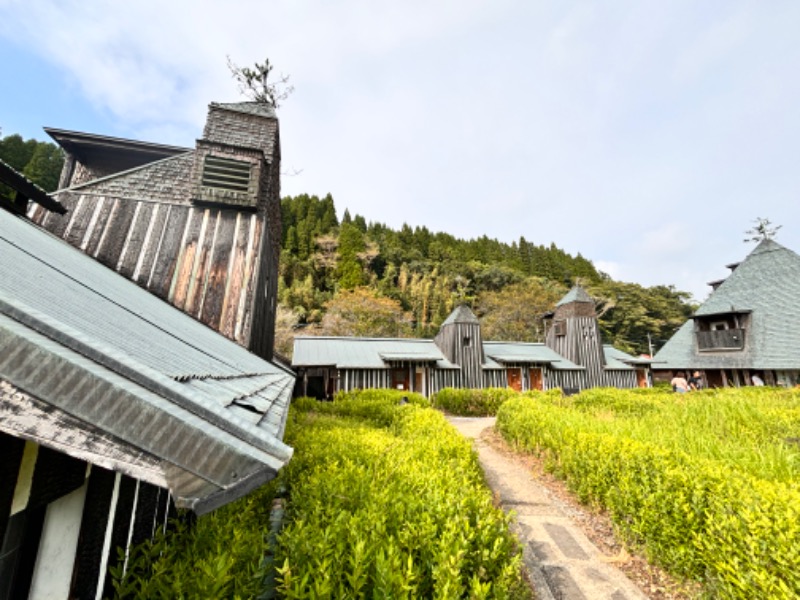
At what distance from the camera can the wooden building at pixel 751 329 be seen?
17000 mm

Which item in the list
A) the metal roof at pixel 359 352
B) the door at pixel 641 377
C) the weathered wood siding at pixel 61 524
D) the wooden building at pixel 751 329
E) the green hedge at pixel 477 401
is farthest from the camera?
the door at pixel 641 377

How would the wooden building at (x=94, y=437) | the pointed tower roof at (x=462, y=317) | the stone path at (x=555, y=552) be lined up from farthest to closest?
1. the pointed tower roof at (x=462, y=317)
2. the stone path at (x=555, y=552)
3. the wooden building at (x=94, y=437)

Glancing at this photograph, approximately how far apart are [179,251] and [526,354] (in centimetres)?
2097

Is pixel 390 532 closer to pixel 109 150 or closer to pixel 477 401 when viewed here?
pixel 109 150

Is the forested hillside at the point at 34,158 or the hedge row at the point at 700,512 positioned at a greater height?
the forested hillside at the point at 34,158

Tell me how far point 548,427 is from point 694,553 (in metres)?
3.83

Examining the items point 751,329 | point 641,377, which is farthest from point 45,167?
point 751,329

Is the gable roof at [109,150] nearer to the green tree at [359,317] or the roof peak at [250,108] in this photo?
the roof peak at [250,108]

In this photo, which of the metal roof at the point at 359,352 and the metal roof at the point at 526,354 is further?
the metal roof at the point at 526,354

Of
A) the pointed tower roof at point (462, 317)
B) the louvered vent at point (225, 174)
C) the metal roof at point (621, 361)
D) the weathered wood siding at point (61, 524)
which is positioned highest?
the louvered vent at point (225, 174)

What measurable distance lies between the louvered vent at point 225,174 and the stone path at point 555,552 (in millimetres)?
7886

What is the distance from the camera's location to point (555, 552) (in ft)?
14.0

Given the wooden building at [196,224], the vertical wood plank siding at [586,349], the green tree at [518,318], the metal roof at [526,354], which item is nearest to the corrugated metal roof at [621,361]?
the vertical wood plank siding at [586,349]

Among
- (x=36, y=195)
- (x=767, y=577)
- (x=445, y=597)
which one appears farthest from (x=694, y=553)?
(x=36, y=195)
